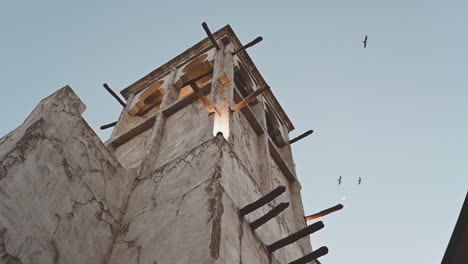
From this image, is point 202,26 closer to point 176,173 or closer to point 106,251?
point 176,173

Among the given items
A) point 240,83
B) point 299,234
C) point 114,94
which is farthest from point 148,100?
point 299,234

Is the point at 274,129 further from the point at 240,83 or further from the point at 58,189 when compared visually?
the point at 58,189

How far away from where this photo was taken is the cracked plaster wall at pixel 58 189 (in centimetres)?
311

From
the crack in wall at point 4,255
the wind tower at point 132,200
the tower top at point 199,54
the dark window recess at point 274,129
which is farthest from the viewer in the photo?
the tower top at point 199,54

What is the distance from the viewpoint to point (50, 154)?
3.70 metres

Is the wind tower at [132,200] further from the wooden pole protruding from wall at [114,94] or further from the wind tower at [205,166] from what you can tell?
the wooden pole protruding from wall at [114,94]

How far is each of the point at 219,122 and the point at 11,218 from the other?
3.13 metres

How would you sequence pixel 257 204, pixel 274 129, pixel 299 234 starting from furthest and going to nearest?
1. pixel 274 129
2. pixel 299 234
3. pixel 257 204

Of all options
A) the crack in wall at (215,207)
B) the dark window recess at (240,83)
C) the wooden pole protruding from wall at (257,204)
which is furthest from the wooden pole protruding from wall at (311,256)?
the dark window recess at (240,83)

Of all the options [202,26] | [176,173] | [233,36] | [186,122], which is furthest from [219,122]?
[233,36]

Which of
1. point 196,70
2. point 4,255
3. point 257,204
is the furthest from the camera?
point 196,70

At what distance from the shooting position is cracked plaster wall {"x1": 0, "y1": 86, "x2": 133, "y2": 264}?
10.2 ft

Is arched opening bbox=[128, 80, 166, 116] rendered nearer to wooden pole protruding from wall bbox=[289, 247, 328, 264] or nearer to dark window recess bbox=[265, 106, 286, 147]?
dark window recess bbox=[265, 106, 286, 147]

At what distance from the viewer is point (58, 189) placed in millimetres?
3627
